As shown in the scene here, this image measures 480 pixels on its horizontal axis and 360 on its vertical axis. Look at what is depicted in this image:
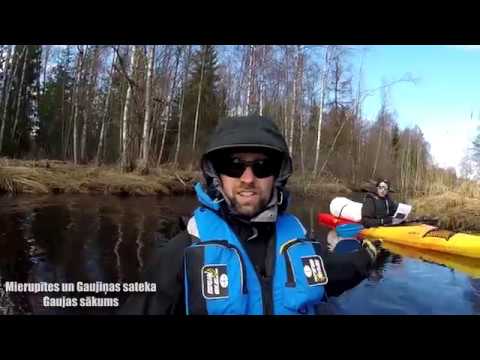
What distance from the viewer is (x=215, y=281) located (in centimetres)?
120

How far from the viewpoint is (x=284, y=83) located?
25.2 ft

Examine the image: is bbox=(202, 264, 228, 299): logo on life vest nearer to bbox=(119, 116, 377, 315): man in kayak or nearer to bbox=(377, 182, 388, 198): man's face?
bbox=(119, 116, 377, 315): man in kayak

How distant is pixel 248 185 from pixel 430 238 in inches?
168

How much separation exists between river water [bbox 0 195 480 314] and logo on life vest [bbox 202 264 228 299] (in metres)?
0.63

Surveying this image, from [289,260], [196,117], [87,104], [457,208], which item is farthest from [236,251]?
[87,104]

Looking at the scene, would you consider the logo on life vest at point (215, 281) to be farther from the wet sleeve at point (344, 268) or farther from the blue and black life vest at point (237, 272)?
the wet sleeve at point (344, 268)

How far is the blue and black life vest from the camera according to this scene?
1.19m

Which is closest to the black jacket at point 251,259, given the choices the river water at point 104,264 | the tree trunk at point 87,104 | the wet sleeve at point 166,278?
the wet sleeve at point 166,278

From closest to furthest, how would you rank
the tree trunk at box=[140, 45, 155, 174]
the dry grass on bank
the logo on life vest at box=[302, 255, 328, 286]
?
the logo on life vest at box=[302, 255, 328, 286], the dry grass on bank, the tree trunk at box=[140, 45, 155, 174]

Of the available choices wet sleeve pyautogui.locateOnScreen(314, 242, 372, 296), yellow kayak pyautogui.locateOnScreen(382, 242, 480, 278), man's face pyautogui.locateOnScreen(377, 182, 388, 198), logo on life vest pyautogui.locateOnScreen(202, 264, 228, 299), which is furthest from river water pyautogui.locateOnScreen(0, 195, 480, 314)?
man's face pyautogui.locateOnScreen(377, 182, 388, 198)

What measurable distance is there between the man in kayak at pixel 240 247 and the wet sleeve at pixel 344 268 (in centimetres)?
10

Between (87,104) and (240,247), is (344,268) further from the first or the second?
(87,104)
